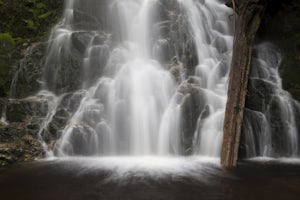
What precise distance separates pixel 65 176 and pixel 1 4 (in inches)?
408

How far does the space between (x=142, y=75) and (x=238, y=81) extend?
4016 millimetres

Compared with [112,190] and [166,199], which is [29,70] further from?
[166,199]

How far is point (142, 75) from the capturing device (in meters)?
11.6

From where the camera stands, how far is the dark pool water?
636 cm

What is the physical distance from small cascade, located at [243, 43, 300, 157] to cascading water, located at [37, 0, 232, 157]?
100 cm

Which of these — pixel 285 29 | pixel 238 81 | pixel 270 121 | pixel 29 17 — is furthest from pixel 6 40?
pixel 285 29

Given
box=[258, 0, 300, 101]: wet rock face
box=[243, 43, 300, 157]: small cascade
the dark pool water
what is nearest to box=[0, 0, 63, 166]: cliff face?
the dark pool water

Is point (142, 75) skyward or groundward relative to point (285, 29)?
groundward

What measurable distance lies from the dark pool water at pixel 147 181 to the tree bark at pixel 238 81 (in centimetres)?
52

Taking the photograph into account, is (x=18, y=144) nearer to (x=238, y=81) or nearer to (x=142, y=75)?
(x=142, y=75)

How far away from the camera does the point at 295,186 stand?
6832 millimetres

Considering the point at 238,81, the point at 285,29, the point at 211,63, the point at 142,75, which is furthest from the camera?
the point at 285,29

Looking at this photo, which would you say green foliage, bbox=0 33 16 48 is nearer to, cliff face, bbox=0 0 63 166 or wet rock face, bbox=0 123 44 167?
cliff face, bbox=0 0 63 166

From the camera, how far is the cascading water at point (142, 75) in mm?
10109
